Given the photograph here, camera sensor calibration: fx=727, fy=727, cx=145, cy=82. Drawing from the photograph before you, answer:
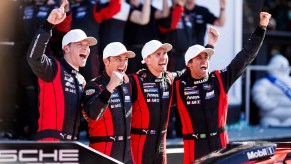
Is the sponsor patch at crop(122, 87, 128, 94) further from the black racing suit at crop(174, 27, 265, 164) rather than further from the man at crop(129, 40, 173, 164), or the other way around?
the black racing suit at crop(174, 27, 265, 164)

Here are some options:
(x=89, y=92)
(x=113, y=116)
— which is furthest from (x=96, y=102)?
(x=113, y=116)

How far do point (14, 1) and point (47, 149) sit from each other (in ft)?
15.1

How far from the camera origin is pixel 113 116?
6.05 m

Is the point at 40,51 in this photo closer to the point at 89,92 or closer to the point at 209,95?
the point at 89,92

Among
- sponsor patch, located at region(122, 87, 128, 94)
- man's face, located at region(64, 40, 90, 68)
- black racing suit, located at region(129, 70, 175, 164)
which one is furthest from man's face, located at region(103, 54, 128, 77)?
black racing suit, located at region(129, 70, 175, 164)

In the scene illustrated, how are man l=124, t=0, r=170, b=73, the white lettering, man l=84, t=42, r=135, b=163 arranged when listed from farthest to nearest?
man l=124, t=0, r=170, b=73 → man l=84, t=42, r=135, b=163 → the white lettering

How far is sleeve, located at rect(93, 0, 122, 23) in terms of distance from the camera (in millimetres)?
8258

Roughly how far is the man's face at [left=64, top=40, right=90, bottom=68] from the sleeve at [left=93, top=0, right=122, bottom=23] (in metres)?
2.24

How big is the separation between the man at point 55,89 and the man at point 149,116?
2.31ft

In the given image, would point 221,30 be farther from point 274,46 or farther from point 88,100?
point 88,100

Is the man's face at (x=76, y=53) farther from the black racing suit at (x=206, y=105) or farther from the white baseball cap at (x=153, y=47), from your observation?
the black racing suit at (x=206, y=105)

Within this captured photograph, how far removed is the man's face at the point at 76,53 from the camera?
6035 millimetres

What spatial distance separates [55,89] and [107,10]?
2642mm

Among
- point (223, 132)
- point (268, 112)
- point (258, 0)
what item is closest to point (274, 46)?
point (258, 0)
